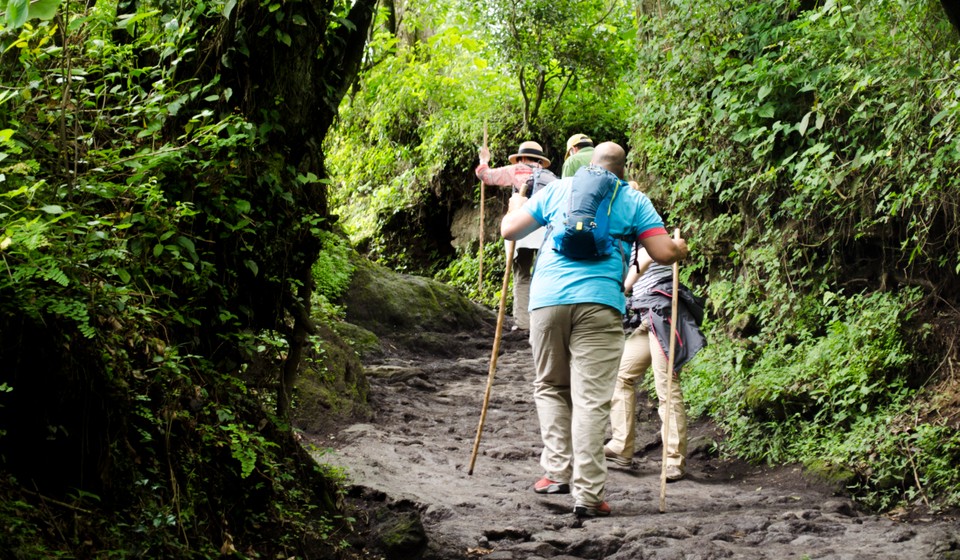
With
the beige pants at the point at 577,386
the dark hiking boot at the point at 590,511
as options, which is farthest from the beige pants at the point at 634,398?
the dark hiking boot at the point at 590,511

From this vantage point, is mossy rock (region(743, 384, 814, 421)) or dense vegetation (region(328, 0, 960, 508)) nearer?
dense vegetation (region(328, 0, 960, 508))

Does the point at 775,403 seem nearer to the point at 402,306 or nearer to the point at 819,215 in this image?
the point at 819,215

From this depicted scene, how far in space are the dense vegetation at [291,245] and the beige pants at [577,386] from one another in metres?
1.62

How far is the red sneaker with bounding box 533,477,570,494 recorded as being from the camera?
6203 millimetres

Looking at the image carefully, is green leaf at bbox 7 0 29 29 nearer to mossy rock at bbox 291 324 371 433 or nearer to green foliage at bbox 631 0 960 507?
mossy rock at bbox 291 324 371 433

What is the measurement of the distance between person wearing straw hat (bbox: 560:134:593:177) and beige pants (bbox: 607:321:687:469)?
5.06 ft

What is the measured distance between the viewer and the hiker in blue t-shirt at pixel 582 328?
5.83 m

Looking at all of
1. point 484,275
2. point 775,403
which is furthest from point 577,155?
point 484,275

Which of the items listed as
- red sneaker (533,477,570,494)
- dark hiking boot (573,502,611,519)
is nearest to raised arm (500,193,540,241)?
red sneaker (533,477,570,494)

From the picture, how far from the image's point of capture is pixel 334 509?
4844 millimetres

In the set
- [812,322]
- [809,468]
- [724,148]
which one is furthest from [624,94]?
[809,468]

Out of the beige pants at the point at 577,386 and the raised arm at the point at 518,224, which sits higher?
the raised arm at the point at 518,224

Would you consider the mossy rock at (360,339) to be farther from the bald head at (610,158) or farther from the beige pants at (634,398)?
the bald head at (610,158)

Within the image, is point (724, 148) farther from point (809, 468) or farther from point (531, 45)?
point (531, 45)
